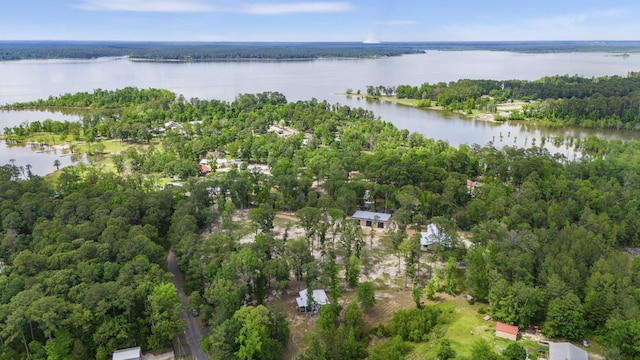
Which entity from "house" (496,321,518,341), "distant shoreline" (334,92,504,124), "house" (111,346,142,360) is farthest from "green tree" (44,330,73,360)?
"distant shoreline" (334,92,504,124)

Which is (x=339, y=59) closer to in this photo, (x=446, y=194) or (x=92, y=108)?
(x=92, y=108)

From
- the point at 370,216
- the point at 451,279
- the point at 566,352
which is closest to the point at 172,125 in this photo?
the point at 370,216

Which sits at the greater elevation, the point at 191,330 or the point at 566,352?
the point at 566,352

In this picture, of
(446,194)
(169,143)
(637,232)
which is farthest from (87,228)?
(637,232)

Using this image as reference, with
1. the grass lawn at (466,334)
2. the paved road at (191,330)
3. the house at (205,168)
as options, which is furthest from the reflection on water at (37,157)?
the grass lawn at (466,334)

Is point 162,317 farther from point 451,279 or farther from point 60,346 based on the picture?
point 451,279

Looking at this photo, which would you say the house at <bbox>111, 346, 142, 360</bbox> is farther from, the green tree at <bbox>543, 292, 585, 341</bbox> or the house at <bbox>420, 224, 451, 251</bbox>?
the green tree at <bbox>543, 292, 585, 341</bbox>
